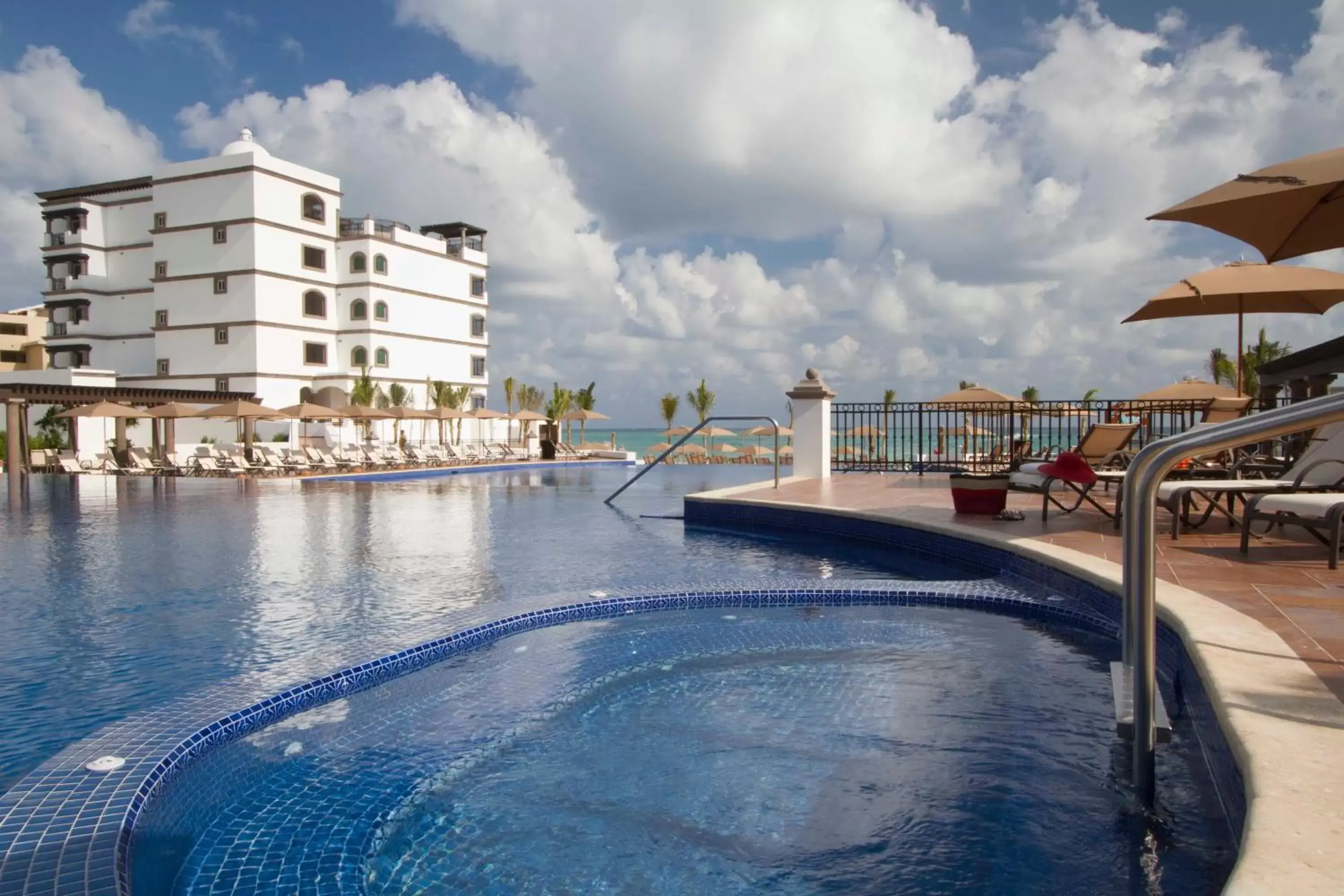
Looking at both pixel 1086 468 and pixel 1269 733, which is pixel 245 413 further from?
pixel 1269 733

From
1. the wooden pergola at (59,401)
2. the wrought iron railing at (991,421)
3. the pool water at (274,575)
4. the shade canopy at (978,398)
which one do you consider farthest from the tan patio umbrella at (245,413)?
the shade canopy at (978,398)

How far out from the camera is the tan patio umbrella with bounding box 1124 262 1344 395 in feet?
28.0

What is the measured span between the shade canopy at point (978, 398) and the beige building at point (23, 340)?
53.4m

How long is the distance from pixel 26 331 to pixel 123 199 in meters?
23.0

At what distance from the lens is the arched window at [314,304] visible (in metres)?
41.6

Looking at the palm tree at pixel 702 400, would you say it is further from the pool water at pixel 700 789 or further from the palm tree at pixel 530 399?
the pool water at pixel 700 789

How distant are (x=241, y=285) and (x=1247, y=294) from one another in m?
39.9

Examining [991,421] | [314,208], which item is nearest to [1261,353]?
[991,421]

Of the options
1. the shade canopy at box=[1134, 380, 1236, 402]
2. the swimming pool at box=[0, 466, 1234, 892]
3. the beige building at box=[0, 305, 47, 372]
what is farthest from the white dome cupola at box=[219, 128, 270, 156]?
the shade canopy at box=[1134, 380, 1236, 402]

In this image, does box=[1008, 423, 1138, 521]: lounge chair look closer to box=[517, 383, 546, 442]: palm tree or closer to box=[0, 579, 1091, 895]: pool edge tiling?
box=[0, 579, 1091, 895]: pool edge tiling

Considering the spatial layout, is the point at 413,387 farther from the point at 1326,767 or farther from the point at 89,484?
the point at 1326,767

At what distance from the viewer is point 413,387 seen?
44906mm

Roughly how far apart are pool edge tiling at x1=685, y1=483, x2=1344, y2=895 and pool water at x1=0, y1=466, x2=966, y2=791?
147 inches

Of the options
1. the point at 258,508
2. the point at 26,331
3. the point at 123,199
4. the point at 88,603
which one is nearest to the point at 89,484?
the point at 258,508
